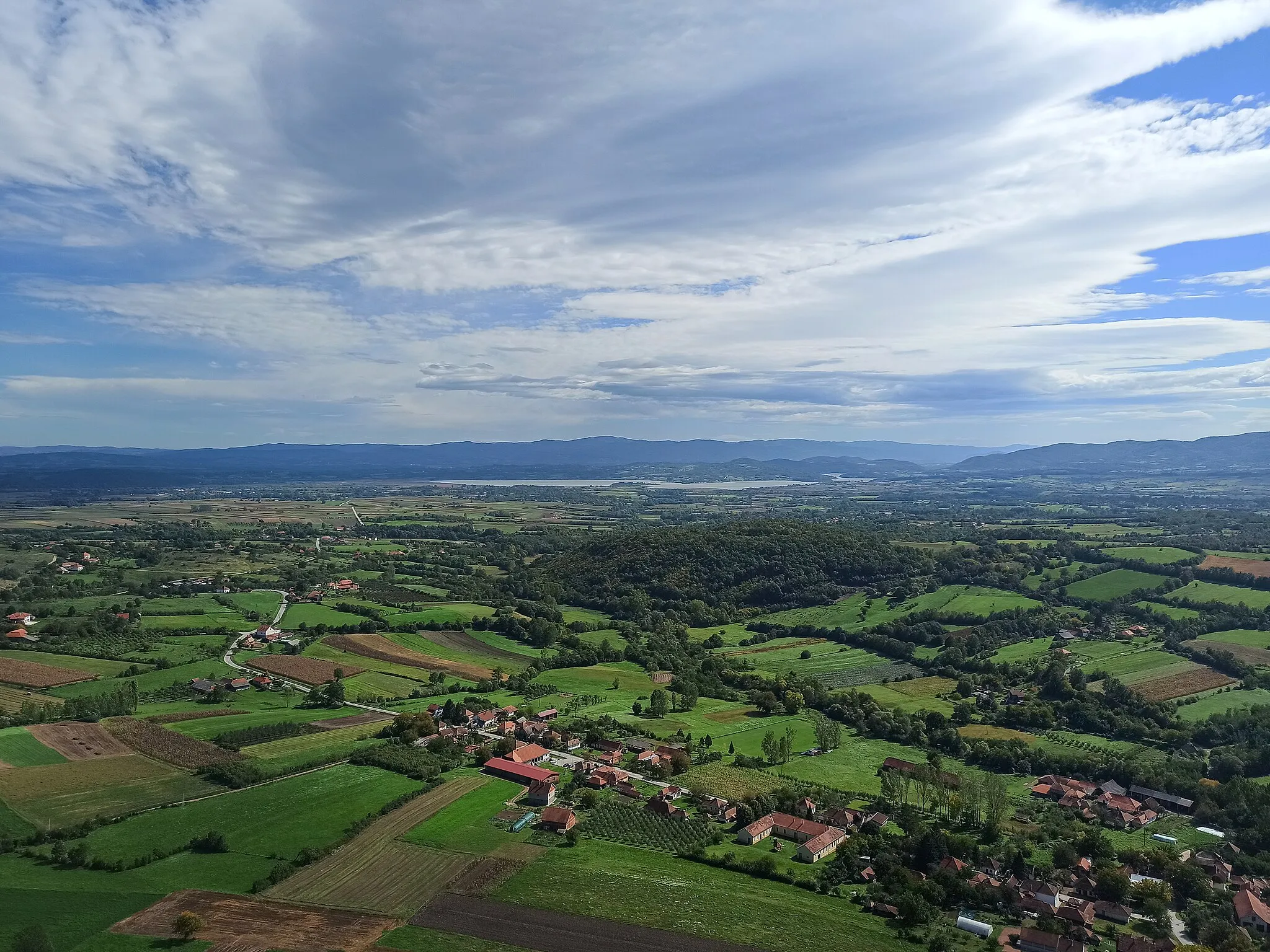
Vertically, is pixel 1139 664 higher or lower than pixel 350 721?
lower

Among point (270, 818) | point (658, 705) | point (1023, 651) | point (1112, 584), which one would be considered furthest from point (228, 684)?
point (1112, 584)

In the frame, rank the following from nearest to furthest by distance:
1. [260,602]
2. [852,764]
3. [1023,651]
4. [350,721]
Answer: [852,764] < [350,721] < [1023,651] < [260,602]

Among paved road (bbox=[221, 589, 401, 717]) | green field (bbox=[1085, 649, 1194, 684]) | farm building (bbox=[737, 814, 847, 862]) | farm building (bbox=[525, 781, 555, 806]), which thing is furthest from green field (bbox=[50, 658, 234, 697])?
green field (bbox=[1085, 649, 1194, 684])

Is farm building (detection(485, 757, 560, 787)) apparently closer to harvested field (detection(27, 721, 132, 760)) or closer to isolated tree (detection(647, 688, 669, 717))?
isolated tree (detection(647, 688, 669, 717))

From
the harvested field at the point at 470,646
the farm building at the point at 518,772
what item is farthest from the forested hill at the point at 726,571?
the farm building at the point at 518,772

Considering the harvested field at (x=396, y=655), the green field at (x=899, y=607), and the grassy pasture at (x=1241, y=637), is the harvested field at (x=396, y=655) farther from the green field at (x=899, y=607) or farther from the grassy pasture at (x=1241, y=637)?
the grassy pasture at (x=1241, y=637)

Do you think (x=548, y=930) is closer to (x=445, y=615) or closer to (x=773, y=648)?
(x=773, y=648)

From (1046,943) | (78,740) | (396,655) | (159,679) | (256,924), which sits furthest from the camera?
(396,655)
